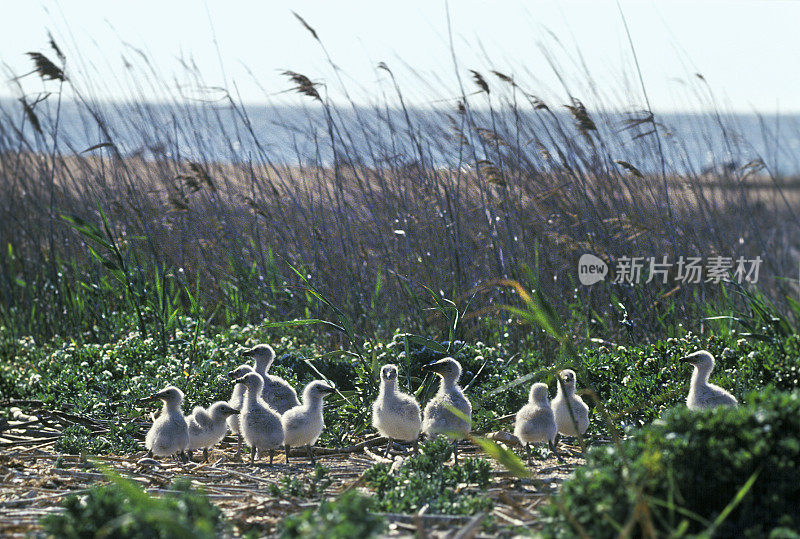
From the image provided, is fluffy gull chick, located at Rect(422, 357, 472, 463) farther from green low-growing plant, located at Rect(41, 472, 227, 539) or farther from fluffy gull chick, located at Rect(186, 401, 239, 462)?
green low-growing plant, located at Rect(41, 472, 227, 539)

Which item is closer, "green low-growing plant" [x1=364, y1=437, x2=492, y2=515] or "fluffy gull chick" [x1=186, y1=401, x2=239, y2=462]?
"green low-growing plant" [x1=364, y1=437, x2=492, y2=515]

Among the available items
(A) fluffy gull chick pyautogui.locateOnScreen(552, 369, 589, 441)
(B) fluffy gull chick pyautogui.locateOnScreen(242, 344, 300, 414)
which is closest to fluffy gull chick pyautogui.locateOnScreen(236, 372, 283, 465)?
(B) fluffy gull chick pyautogui.locateOnScreen(242, 344, 300, 414)

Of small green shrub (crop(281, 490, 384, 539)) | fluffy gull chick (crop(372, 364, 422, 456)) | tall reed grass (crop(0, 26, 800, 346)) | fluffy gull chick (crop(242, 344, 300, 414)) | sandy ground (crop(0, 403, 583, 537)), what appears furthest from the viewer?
tall reed grass (crop(0, 26, 800, 346))

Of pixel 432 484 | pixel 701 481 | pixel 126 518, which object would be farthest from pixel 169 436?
pixel 701 481

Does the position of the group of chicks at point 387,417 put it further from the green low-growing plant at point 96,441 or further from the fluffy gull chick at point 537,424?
the green low-growing plant at point 96,441

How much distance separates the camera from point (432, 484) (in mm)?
2971

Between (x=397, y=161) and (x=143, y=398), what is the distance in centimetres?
273

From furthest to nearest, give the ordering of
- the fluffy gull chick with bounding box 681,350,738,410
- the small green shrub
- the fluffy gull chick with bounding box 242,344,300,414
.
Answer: the fluffy gull chick with bounding box 242,344,300,414 < the fluffy gull chick with bounding box 681,350,738,410 < the small green shrub

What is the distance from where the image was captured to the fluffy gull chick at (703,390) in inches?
141

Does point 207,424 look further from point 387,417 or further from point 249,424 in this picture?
point 387,417

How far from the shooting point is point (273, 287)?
6137 mm

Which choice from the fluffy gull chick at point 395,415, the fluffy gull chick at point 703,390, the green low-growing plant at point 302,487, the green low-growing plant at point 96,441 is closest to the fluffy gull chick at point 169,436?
the green low-growing plant at point 96,441

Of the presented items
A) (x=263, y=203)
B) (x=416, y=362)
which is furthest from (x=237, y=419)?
(x=263, y=203)

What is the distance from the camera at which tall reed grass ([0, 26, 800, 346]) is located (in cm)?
564
